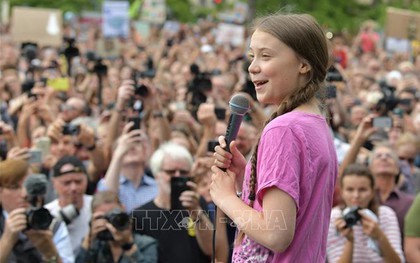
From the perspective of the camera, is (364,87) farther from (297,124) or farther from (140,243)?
(297,124)

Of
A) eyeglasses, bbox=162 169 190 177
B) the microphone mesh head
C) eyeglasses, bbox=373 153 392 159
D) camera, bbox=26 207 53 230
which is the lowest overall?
eyeglasses, bbox=373 153 392 159

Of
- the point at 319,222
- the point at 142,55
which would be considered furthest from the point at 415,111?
the point at 319,222

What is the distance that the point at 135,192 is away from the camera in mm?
7082

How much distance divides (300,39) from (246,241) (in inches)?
26.6

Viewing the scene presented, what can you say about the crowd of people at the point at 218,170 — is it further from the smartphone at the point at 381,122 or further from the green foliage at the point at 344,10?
the green foliage at the point at 344,10

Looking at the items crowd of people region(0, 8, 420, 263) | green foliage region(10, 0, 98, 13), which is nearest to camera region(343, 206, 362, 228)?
crowd of people region(0, 8, 420, 263)

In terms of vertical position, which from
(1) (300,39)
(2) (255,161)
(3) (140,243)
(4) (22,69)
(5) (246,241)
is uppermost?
(1) (300,39)

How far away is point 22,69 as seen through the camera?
16094 mm

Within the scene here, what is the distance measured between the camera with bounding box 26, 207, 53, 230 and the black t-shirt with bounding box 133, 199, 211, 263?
0.84 meters

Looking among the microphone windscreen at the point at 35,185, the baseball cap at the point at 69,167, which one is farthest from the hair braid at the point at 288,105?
the baseball cap at the point at 69,167

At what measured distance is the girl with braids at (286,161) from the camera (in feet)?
9.16

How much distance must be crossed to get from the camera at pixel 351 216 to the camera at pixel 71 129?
3072 mm

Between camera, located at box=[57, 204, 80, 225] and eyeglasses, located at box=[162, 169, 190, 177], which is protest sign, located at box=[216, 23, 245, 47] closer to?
eyeglasses, located at box=[162, 169, 190, 177]

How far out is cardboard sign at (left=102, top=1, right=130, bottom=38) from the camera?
16781 mm
